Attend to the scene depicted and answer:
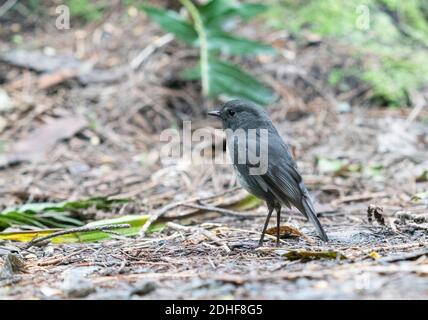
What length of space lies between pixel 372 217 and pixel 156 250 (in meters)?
1.59

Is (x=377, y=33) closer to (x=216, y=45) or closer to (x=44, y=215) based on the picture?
(x=216, y=45)

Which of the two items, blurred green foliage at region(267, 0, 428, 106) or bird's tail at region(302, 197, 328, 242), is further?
blurred green foliage at region(267, 0, 428, 106)

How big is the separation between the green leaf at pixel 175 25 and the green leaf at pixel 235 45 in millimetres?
223

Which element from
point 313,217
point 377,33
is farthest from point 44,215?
point 377,33

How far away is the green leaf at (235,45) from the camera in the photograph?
701cm

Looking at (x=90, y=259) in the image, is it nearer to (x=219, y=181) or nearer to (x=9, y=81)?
(x=219, y=181)

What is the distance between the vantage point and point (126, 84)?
7449mm

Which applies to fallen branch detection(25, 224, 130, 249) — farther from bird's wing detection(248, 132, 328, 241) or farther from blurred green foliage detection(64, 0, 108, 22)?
blurred green foliage detection(64, 0, 108, 22)

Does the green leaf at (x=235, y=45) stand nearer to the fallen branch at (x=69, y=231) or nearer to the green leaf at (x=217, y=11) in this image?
the green leaf at (x=217, y=11)

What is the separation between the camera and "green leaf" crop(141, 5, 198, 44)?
23.5 ft

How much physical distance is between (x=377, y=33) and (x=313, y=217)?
17.7 ft

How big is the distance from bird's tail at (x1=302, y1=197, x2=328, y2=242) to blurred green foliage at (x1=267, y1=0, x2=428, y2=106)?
4.07m

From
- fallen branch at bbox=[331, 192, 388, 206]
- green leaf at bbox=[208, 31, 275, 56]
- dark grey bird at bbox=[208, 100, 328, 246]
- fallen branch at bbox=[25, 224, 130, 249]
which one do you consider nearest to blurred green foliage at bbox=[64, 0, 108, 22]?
green leaf at bbox=[208, 31, 275, 56]

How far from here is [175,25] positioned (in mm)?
7297
